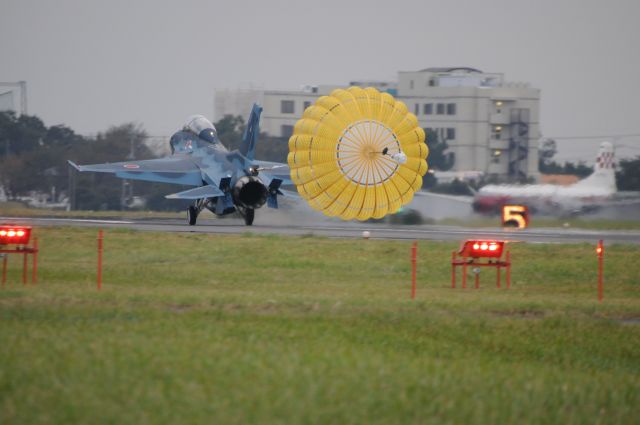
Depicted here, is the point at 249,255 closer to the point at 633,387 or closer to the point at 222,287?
the point at 222,287

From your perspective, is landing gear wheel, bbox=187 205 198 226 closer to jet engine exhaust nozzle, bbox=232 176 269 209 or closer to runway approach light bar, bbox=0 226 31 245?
jet engine exhaust nozzle, bbox=232 176 269 209

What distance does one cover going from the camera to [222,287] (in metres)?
24.1

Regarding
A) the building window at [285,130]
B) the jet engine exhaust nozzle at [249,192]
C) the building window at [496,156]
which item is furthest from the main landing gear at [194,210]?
the building window at [285,130]

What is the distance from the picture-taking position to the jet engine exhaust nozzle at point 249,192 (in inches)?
1761

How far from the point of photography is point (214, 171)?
46281mm

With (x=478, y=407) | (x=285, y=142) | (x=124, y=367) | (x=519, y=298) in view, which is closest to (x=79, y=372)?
(x=124, y=367)

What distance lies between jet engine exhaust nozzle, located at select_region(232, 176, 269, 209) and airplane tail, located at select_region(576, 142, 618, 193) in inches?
700

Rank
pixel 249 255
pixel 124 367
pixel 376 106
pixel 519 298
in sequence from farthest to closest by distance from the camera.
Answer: pixel 376 106
pixel 249 255
pixel 519 298
pixel 124 367

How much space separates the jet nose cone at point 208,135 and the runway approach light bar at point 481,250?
2514 cm

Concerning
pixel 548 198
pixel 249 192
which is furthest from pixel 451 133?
pixel 249 192

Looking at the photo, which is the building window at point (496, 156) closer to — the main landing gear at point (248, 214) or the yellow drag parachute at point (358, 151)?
the main landing gear at point (248, 214)

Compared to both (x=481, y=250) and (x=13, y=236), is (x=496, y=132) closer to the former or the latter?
(x=481, y=250)

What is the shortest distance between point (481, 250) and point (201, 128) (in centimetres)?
2614

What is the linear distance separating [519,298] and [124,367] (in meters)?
12.4
